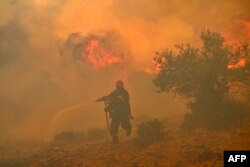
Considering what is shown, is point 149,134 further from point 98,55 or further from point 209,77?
point 98,55

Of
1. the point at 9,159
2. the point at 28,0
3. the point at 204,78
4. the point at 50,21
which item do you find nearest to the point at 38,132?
the point at 9,159

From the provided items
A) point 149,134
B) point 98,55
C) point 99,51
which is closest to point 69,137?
point 149,134

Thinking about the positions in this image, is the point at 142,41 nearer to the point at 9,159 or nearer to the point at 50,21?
the point at 50,21

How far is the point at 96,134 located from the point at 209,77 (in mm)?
5704

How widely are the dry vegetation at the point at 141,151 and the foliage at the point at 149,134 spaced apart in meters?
0.05

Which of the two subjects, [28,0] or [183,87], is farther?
[28,0]

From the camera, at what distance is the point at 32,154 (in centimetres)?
1314

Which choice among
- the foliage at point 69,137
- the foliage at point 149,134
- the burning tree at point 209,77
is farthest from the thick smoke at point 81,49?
the foliage at point 149,134

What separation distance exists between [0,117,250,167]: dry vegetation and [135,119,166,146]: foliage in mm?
46

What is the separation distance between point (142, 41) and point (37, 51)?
→ 644 centimetres

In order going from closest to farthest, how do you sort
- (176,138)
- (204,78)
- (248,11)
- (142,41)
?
(176,138) → (204,78) → (248,11) → (142,41)

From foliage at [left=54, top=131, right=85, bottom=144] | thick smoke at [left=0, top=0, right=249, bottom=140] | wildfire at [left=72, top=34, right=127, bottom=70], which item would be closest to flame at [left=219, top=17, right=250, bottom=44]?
thick smoke at [left=0, top=0, right=249, bottom=140]

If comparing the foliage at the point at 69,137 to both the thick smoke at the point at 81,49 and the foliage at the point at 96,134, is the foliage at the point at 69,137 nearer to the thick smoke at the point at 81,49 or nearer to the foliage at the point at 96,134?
the foliage at the point at 96,134

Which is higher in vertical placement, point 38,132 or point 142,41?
A: point 142,41
